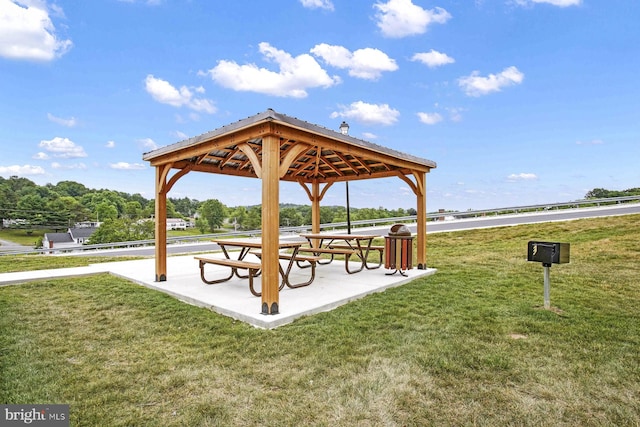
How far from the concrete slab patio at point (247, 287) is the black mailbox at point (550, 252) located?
2347mm

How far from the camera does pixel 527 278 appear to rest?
6645 mm

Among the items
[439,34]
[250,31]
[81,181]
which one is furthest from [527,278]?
[81,181]

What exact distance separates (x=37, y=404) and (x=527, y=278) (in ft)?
24.6

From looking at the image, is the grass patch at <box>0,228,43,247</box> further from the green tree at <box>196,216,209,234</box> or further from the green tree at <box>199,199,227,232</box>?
the green tree at <box>199,199,227,232</box>

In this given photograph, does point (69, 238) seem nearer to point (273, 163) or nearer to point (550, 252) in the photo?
point (273, 163)

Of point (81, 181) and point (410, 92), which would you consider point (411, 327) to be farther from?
point (81, 181)

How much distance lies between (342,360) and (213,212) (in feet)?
201

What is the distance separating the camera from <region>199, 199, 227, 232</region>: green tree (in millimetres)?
60531

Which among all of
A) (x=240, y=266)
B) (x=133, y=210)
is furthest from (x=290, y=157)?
(x=133, y=210)

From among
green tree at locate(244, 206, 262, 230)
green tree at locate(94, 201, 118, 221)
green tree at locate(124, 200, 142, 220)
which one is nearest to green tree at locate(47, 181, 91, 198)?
green tree at locate(94, 201, 118, 221)

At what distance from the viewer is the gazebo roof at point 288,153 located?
174 inches

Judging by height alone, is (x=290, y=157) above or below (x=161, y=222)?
above

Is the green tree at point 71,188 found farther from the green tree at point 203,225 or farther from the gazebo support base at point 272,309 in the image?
the gazebo support base at point 272,309

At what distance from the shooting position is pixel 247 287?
5848 mm
